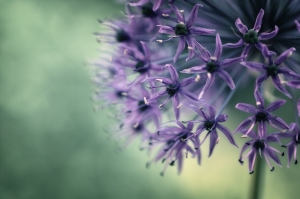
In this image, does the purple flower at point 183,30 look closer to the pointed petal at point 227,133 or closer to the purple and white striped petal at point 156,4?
the purple and white striped petal at point 156,4

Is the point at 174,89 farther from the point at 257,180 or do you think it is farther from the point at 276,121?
the point at 257,180

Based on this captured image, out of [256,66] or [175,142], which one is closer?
[256,66]

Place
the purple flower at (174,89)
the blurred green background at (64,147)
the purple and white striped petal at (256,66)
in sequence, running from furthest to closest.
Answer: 1. the blurred green background at (64,147)
2. the purple flower at (174,89)
3. the purple and white striped petal at (256,66)

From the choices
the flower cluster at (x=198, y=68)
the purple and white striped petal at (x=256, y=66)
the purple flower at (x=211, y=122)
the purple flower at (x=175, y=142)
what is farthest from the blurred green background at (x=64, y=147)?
the purple and white striped petal at (x=256, y=66)

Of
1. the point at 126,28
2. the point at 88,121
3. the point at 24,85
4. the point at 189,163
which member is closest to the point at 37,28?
the point at 24,85

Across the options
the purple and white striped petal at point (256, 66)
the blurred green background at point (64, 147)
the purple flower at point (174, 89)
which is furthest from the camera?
the blurred green background at point (64, 147)

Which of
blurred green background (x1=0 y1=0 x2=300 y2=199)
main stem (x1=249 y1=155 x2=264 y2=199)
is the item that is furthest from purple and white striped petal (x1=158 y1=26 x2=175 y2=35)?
blurred green background (x1=0 y1=0 x2=300 y2=199)

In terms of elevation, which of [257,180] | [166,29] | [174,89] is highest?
[166,29]

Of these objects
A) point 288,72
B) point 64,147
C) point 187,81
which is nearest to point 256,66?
point 288,72

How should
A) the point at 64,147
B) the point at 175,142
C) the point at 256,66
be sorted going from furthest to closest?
the point at 64,147
the point at 175,142
the point at 256,66
